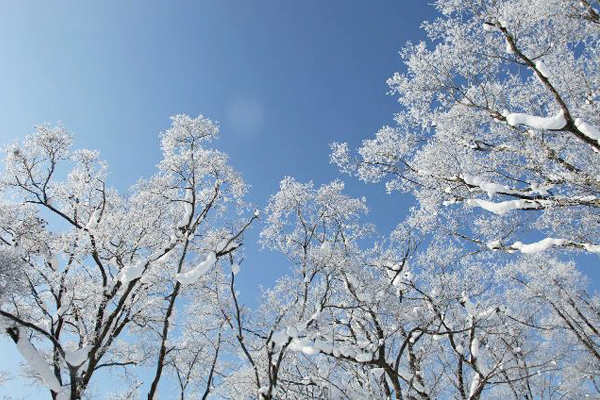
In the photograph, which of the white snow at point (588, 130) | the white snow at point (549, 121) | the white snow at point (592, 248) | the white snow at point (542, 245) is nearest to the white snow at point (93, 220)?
the white snow at point (549, 121)

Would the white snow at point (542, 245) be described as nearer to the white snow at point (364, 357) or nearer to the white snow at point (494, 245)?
the white snow at point (494, 245)

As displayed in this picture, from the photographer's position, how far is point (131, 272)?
32.1 feet

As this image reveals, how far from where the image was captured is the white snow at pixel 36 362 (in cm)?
896

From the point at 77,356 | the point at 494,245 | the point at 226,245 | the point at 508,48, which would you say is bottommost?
the point at 77,356

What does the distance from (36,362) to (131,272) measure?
282cm

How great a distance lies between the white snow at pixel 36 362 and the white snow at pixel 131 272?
2.44 m

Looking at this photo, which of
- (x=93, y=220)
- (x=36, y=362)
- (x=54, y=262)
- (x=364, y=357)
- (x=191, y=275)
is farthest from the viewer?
(x=93, y=220)

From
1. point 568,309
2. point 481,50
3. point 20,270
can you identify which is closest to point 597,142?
point 481,50

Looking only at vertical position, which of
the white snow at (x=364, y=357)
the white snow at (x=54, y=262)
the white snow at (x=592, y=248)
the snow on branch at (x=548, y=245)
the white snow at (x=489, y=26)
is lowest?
the white snow at (x=364, y=357)

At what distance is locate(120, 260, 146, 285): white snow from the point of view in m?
9.72

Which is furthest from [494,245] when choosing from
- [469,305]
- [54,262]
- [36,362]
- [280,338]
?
[54,262]

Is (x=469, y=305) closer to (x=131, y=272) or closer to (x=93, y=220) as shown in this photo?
(x=131, y=272)

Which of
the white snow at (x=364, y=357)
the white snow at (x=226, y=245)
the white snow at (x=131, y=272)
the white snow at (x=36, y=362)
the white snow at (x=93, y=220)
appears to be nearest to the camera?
the white snow at (x=36, y=362)

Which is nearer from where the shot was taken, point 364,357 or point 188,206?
point 364,357
